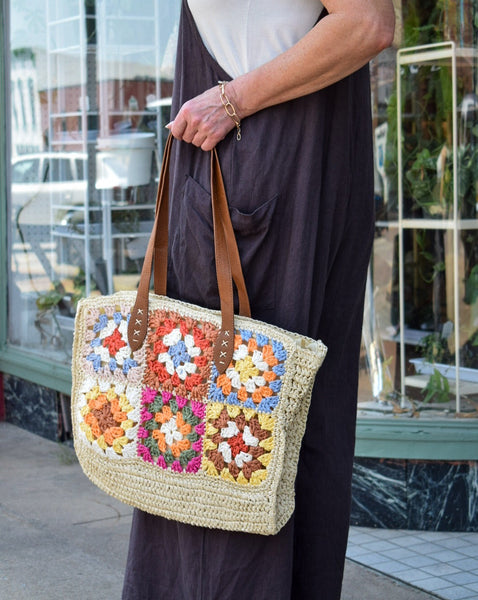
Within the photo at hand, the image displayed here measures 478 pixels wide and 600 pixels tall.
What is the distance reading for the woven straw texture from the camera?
188 centimetres

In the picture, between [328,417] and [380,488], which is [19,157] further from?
[328,417]

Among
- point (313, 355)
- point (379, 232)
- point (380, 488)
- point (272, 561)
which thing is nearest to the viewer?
point (313, 355)

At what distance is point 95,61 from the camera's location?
17.1 ft

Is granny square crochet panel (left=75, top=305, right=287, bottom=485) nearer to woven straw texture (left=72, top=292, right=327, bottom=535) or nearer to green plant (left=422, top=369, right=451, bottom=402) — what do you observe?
woven straw texture (left=72, top=292, right=327, bottom=535)

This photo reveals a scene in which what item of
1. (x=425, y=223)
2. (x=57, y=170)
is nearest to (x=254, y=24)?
(x=425, y=223)

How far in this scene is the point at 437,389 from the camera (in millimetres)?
4102

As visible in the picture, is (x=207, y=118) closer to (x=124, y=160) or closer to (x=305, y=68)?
(x=305, y=68)

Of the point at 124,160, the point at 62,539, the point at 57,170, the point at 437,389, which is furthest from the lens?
the point at 57,170

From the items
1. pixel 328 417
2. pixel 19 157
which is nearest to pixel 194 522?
pixel 328 417

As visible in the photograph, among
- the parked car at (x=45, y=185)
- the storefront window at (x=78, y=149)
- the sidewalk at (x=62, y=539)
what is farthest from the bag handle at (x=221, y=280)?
the parked car at (x=45, y=185)

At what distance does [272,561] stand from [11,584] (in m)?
1.58

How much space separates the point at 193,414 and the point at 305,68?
0.71 m

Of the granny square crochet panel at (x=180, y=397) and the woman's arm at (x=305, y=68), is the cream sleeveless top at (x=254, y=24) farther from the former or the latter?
the granny square crochet panel at (x=180, y=397)

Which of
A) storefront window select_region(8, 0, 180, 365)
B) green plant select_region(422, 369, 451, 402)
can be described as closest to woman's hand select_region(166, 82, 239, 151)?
green plant select_region(422, 369, 451, 402)
